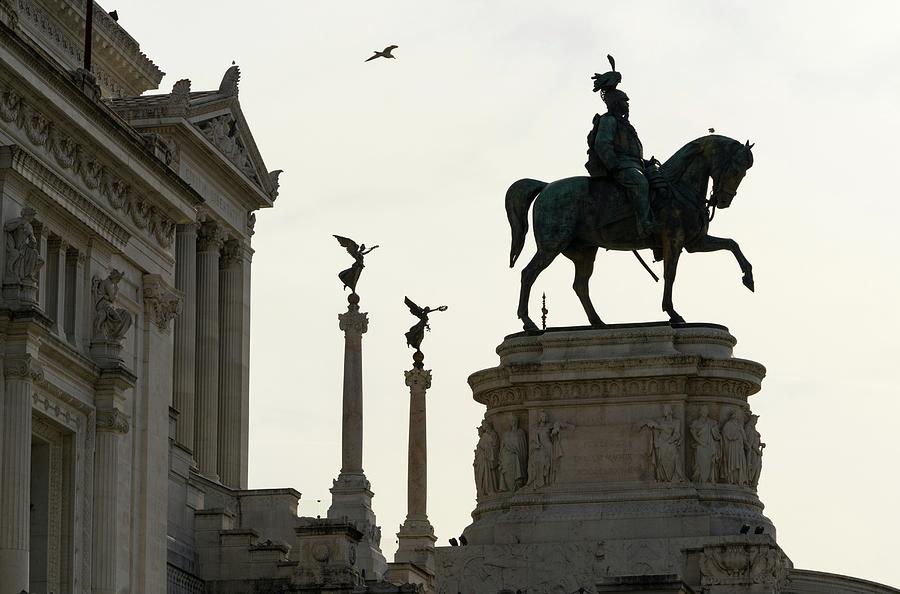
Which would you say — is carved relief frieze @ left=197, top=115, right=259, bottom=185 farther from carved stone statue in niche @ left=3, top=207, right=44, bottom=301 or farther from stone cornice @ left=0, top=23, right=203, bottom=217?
carved stone statue in niche @ left=3, top=207, right=44, bottom=301

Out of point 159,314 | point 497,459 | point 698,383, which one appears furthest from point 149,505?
point 698,383

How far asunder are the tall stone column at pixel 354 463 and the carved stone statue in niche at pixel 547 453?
611 inches

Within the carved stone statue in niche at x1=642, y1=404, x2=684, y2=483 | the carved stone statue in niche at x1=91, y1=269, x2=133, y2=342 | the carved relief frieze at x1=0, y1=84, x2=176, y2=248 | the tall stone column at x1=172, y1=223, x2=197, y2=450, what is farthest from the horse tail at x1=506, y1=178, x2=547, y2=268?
the tall stone column at x1=172, y1=223, x2=197, y2=450

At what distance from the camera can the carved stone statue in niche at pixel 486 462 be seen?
56.5 m

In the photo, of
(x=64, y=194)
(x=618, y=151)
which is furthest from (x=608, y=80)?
(x=64, y=194)

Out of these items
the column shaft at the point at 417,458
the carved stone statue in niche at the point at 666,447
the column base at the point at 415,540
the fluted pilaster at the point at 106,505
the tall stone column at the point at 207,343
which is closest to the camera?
the fluted pilaster at the point at 106,505

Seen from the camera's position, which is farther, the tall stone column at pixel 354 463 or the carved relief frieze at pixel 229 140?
the carved relief frieze at pixel 229 140

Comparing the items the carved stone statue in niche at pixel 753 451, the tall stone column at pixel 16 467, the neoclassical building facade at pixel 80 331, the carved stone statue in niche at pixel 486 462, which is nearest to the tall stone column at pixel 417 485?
the neoclassical building facade at pixel 80 331

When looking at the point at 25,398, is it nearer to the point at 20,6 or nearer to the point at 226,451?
the point at 20,6

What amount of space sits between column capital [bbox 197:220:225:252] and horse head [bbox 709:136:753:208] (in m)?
29.4

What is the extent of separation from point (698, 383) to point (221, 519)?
14.4 meters

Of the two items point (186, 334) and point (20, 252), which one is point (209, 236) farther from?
point (20, 252)

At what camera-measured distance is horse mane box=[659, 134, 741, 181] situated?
57719 mm

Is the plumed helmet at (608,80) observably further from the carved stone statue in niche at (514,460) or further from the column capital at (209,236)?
the column capital at (209,236)
